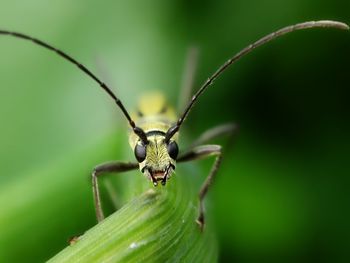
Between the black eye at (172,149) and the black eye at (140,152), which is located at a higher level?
the black eye at (140,152)

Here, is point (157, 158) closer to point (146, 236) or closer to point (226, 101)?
point (146, 236)

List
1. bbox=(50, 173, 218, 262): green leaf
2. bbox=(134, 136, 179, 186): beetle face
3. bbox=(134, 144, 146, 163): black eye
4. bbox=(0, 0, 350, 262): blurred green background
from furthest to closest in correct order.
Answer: bbox=(0, 0, 350, 262): blurred green background → bbox=(134, 144, 146, 163): black eye → bbox=(134, 136, 179, 186): beetle face → bbox=(50, 173, 218, 262): green leaf

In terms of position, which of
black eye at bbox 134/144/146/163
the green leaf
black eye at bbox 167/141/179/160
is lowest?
the green leaf

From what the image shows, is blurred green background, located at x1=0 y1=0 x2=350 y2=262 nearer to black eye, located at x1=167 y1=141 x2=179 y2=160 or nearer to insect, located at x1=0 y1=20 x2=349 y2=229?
insect, located at x1=0 y1=20 x2=349 y2=229

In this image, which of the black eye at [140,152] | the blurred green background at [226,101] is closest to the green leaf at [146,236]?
the black eye at [140,152]

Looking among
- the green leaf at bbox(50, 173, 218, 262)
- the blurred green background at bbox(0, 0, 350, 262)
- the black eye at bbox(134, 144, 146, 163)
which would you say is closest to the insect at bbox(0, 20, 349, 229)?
the black eye at bbox(134, 144, 146, 163)

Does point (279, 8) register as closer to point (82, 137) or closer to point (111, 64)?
point (111, 64)

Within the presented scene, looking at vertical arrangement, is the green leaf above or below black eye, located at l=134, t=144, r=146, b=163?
below

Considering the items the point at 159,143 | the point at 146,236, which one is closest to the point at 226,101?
the point at 159,143

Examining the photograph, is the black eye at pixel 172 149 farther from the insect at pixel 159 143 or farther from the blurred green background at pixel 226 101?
the blurred green background at pixel 226 101
